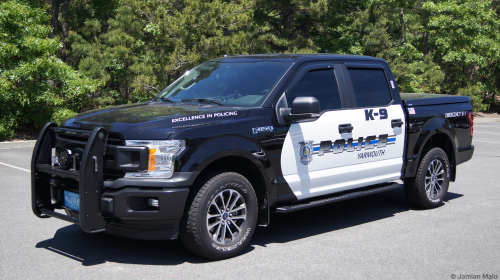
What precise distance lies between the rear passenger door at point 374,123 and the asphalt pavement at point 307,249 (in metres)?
0.69

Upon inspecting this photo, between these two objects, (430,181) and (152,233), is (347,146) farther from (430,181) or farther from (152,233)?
(152,233)

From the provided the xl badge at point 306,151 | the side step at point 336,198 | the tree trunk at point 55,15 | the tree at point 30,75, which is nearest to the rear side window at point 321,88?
the xl badge at point 306,151

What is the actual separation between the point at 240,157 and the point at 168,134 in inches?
34.8

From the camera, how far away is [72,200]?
4.66 metres

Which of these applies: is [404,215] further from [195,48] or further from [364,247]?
[195,48]

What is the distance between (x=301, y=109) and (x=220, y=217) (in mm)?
1365

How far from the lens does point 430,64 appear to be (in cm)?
2786

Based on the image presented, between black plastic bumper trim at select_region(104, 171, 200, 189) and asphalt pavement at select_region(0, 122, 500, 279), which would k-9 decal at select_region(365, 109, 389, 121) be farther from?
black plastic bumper trim at select_region(104, 171, 200, 189)

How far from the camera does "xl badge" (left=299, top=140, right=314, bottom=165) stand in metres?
5.35

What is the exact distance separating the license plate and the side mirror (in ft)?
7.16

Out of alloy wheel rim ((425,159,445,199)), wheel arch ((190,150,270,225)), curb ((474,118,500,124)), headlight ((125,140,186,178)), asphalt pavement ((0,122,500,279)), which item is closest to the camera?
headlight ((125,140,186,178))

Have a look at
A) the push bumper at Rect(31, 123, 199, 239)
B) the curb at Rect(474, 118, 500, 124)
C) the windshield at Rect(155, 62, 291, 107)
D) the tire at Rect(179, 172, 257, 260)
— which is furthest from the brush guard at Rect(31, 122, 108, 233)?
the curb at Rect(474, 118, 500, 124)

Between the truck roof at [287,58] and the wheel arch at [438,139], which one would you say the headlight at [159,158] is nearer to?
the truck roof at [287,58]

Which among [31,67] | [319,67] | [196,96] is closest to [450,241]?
[319,67]
